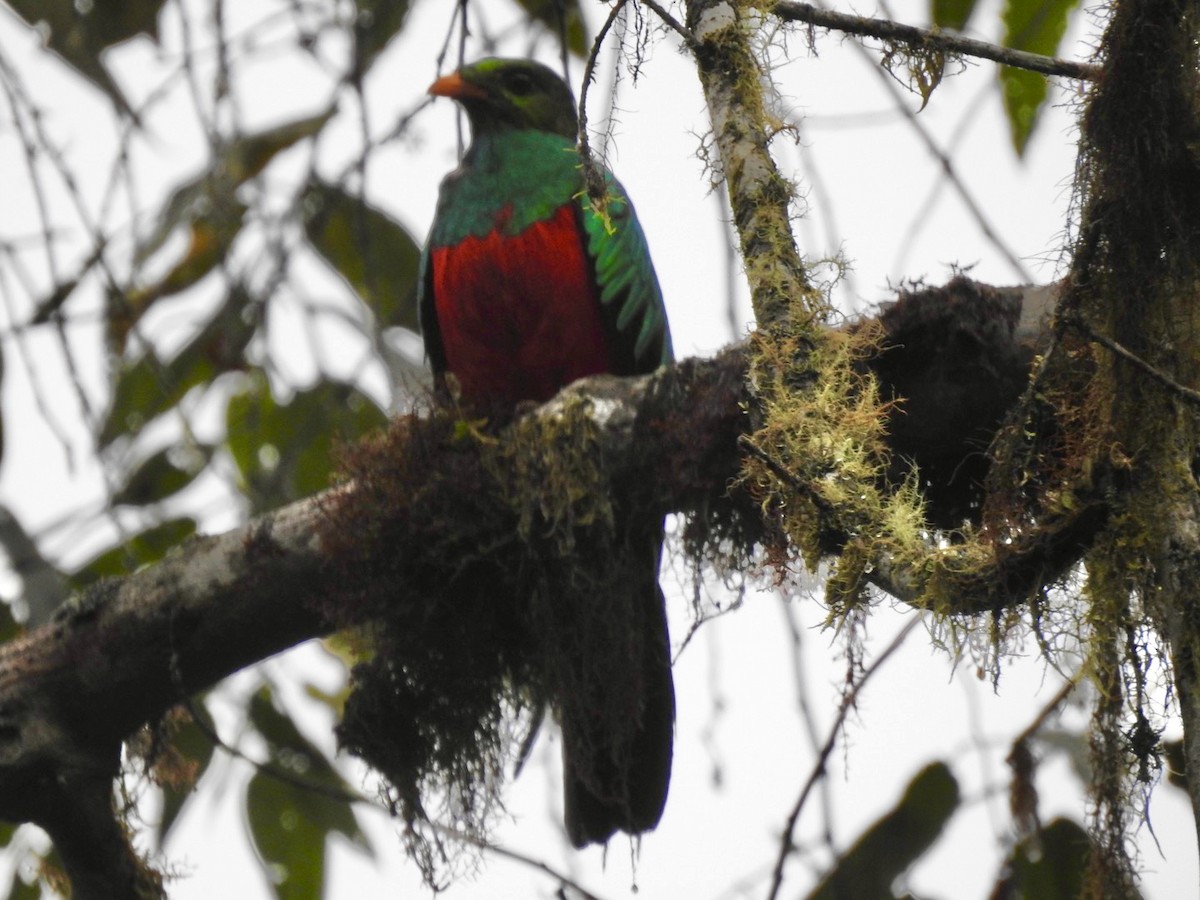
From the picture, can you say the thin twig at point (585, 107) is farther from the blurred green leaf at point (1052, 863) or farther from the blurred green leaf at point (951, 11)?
the blurred green leaf at point (1052, 863)

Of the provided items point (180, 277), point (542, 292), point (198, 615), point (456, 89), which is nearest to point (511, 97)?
point (456, 89)

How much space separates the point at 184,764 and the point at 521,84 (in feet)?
7.59

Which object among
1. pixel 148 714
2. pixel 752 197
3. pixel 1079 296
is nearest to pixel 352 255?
pixel 148 714

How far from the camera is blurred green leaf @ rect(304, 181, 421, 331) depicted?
387 cm

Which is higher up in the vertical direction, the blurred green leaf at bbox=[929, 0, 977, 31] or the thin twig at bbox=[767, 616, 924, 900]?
the blurred green leaf at bbox=[929, 0, 977, 31]

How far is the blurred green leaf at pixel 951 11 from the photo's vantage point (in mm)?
2979

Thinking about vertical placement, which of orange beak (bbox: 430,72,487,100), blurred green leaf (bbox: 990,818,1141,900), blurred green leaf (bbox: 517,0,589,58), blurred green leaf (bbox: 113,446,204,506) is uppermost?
orange beak (bbox: 430,72,487,100)

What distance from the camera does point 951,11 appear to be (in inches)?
118

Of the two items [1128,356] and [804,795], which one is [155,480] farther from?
[1128,356]

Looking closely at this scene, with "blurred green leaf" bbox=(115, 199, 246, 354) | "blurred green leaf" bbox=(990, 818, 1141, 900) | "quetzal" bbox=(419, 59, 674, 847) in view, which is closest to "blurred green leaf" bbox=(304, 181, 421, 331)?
"quetzal" bbox=(419, 59, 674, 847)

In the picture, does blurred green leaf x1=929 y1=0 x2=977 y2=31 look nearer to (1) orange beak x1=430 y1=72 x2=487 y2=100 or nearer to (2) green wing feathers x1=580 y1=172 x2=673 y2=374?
(2) green wing feathers x1=580 y1=172 x2=673 y2=374

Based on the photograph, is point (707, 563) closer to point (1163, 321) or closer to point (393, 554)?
→ point (393, 554)

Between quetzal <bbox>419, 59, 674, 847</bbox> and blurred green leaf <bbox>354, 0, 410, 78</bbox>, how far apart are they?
0.29 meters

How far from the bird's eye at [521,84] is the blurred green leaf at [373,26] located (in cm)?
65
